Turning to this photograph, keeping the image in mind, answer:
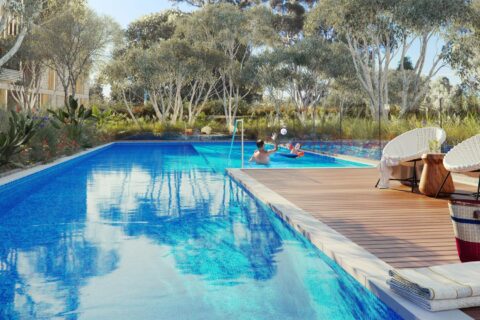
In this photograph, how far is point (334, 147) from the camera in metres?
21.5

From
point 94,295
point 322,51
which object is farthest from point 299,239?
point 322,51

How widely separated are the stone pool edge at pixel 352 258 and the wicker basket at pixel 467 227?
2.01 ft

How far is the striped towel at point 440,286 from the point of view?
3.27 meters

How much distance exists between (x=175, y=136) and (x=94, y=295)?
89.6ft

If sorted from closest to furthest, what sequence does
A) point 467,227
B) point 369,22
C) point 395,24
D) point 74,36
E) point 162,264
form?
point 467,227, point 162,264, point 395,24, point 369,22, point 74,36

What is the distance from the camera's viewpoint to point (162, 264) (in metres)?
5.10

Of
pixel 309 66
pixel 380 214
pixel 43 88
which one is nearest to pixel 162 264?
pixel 380 214

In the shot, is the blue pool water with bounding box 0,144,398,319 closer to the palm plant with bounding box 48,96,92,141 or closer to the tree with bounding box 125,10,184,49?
the palm plant with bounding box 48,96,92,141

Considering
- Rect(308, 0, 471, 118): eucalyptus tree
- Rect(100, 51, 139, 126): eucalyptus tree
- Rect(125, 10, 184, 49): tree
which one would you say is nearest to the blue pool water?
Rect(308, 0, 471, 118): eucalyptus tree

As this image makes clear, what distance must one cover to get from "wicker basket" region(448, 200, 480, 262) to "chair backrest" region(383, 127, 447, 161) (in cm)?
484

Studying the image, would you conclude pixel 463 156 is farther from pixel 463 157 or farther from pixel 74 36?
pixel 74 36

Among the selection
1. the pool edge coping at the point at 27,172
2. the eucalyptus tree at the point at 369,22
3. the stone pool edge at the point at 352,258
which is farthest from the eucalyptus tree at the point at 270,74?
the stone pool edge at the point at 352,258

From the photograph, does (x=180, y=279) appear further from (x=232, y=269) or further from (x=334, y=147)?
(x=334, y=147)

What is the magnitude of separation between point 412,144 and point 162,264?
6.14 m
